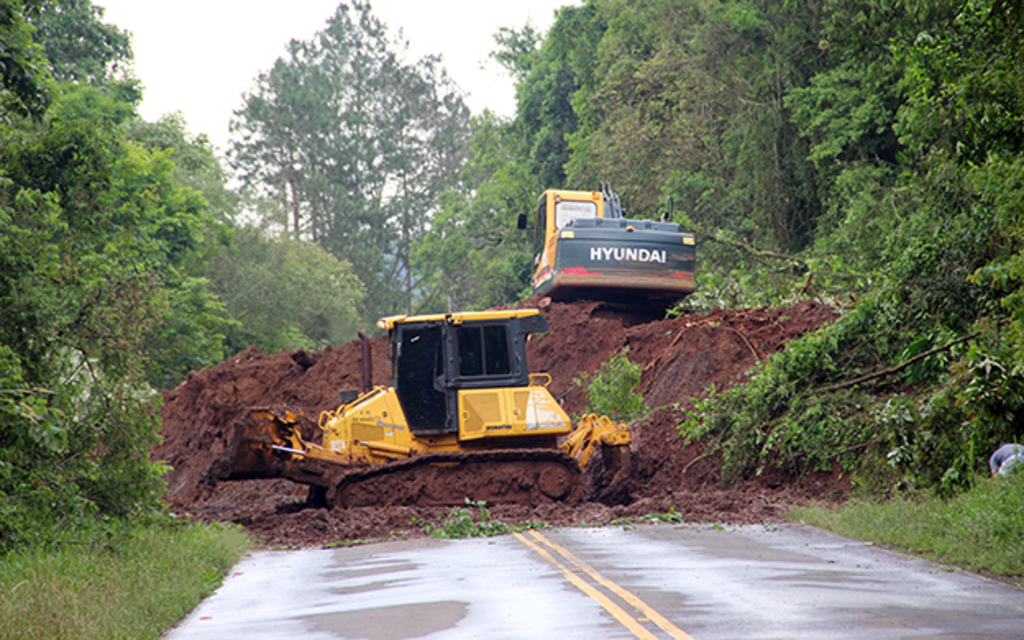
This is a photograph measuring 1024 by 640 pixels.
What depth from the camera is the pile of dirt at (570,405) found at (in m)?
16.2

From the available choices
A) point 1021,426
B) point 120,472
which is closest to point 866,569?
point 1021,426

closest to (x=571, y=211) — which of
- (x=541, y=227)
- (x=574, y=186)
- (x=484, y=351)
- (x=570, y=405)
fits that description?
(x=541, y=227)

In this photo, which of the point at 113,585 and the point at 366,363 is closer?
the point at 113,585

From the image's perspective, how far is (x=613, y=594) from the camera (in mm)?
9203

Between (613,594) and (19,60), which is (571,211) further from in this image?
(613,594)

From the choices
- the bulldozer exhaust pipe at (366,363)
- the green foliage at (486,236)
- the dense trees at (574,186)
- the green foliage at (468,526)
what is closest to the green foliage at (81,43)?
the dense trees at (574,186)

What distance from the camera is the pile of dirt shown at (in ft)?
53.1

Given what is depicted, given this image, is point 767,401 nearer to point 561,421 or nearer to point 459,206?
point 561,421

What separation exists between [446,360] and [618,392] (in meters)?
7.03

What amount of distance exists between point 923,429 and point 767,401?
3590 millimetres

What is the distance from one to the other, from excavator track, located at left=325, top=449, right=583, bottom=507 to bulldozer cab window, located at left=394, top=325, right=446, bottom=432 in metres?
0.93

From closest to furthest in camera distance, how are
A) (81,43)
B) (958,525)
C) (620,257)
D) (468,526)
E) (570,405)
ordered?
(958,525)
(468,526)
(620,257)
(570,405)
(81,43)

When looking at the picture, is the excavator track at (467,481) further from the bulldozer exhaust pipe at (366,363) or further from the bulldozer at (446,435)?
the bulldozer exhaust pipe at (366,363)

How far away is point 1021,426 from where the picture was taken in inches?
528
